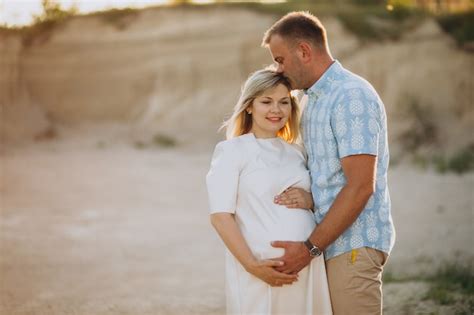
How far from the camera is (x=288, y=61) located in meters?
4.33

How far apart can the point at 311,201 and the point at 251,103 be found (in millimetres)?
669

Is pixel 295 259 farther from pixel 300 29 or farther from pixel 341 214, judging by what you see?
pixel 300 29

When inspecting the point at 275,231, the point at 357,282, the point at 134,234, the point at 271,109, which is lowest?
the point at 134,234

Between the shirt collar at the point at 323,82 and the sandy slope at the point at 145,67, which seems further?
the sandy slope at the point at 145,67

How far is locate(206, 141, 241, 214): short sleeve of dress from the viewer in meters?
4.13

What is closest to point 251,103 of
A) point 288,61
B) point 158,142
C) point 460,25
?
point 288,61

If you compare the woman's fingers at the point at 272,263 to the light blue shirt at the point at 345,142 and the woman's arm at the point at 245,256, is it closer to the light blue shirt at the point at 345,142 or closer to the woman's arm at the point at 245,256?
the woman's arm at the point at 245,256

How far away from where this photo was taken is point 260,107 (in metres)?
4.36

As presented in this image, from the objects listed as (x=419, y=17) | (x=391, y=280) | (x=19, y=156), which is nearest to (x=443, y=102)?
(x=419, y=17)

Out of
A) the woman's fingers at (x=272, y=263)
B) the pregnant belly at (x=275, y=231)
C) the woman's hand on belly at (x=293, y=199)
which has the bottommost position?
the woman's fingers at (x=272, y=263)

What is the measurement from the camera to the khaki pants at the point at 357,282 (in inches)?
162

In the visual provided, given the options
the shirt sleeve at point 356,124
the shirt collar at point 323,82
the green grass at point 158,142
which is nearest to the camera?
the shirt sleeve at point 356,124

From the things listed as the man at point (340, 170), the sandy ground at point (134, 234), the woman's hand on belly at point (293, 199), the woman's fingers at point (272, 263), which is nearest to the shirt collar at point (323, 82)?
the man at point (340, 170)

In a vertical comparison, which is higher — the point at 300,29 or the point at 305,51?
the point at 300,29
